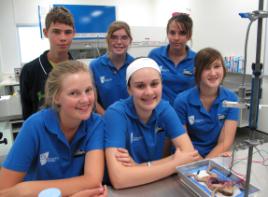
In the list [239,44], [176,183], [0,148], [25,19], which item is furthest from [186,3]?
[176,183]

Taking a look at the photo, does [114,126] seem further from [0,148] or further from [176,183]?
[0,148]

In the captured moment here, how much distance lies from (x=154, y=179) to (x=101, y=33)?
13.3 ft

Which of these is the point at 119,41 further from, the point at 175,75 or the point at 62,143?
the point at 62,143

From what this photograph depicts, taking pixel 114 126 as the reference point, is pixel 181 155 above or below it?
below

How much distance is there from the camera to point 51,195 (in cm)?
78

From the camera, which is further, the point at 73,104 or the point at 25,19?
the point at 25,19

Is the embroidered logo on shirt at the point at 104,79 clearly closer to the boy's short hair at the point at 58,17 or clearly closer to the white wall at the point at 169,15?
the boy's short hair at the point at 58,17

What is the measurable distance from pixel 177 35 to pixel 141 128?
87cm

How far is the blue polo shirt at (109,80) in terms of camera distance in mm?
1962

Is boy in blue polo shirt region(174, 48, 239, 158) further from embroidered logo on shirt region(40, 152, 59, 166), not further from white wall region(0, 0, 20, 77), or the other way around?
white wall region(0, 0, 20, 77)

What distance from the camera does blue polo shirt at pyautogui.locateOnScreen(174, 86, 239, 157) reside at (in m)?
1.61

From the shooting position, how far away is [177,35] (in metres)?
1.90

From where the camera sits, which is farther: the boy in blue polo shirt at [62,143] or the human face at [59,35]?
the human face at [59,35]

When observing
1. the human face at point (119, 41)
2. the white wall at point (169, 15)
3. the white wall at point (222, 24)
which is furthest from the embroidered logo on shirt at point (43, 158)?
the white wall at point (222, 24)
